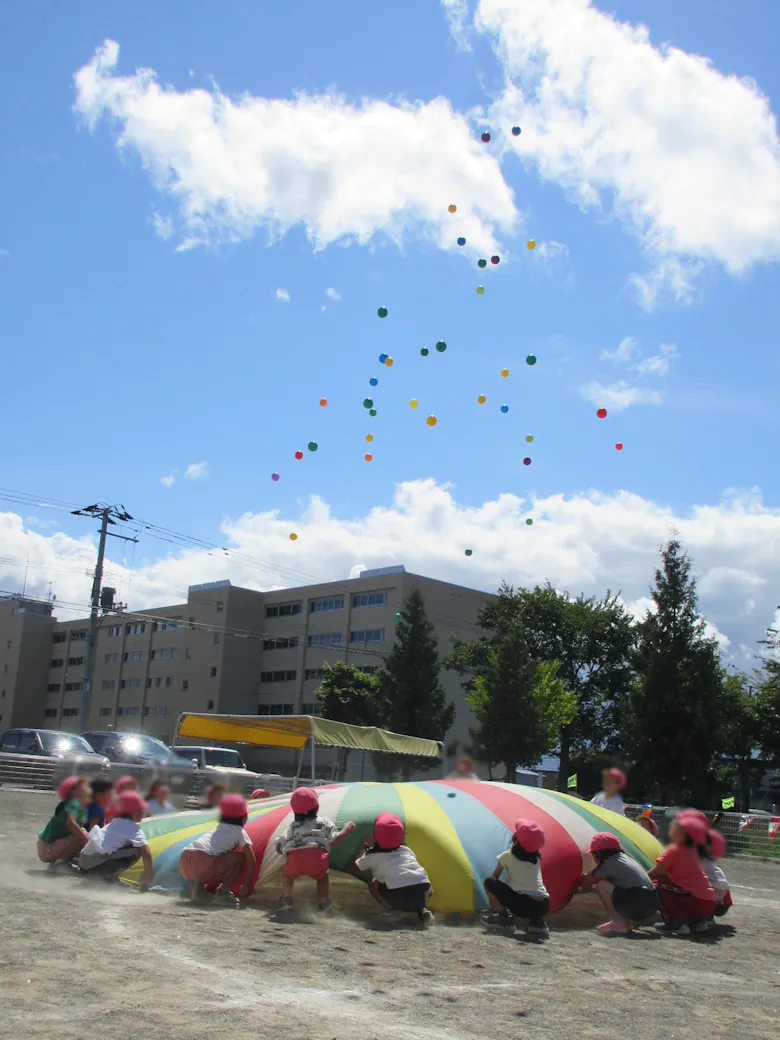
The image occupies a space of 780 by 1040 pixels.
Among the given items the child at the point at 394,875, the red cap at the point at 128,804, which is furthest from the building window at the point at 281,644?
the child at the point at 394,875

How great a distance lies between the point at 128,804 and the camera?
9.38 metres

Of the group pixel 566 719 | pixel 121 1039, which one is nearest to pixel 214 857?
pixel 121 1039

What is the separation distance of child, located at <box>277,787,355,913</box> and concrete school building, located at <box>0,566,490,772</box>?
42.8 metres

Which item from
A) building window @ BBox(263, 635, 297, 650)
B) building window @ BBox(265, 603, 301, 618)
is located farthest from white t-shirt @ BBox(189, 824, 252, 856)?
building window @ BBox(265, 603, 301, 618)

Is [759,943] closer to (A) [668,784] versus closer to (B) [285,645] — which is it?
(A) [668,784]

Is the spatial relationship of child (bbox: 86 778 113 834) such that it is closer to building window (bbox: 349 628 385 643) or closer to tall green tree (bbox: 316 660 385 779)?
tall green tree (bbox: 316 660 385 779)

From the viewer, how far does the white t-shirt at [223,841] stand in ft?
28.2

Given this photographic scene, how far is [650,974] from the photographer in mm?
7000

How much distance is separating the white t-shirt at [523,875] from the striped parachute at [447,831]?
381 mm

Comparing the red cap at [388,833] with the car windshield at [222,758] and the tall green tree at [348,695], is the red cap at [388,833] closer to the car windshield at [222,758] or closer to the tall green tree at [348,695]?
the car windshield at [222,758]

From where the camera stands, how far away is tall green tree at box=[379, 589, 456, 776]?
139ft

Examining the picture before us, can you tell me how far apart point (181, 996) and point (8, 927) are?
7.00 feet

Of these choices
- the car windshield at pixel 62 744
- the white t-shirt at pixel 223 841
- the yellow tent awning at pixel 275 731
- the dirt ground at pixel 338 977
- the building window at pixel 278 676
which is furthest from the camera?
the building window at pixel 278 676

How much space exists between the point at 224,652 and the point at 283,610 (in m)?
4.68
